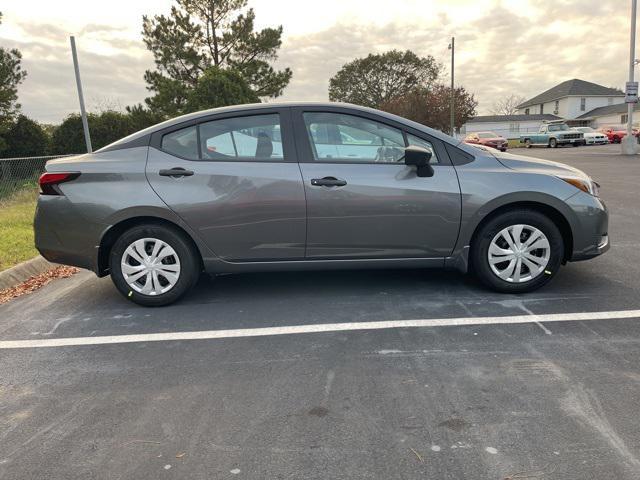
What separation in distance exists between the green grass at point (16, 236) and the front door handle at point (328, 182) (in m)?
3.75

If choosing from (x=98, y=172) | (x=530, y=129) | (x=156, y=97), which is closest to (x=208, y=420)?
(x=98, y=172)

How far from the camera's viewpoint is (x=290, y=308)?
4.34m

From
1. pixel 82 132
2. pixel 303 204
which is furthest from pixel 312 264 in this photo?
pixel 82 132

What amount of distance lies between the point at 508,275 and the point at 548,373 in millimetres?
1465

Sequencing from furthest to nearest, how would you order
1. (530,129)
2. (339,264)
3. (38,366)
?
(530,129) < (339,264) < (38,366)

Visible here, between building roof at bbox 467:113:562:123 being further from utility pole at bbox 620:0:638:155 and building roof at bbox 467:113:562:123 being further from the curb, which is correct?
the curb

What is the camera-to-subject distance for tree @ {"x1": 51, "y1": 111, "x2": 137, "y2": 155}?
21.4m

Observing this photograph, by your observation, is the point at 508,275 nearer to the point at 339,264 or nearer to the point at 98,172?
the point at 339,264

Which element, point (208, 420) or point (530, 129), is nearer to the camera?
point (208, 420)

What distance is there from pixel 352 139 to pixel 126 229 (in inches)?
82.2

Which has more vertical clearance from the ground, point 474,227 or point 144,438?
point 474,227

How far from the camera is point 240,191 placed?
13.9 ft

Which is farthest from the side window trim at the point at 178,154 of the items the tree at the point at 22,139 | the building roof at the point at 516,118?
the building roof at the point at 516,118

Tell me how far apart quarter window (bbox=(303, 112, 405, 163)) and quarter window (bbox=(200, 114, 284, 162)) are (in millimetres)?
309
